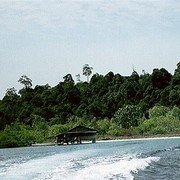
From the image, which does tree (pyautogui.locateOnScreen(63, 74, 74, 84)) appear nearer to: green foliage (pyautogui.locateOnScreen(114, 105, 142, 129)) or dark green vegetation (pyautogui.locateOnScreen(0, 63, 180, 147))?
dark green vegetation (pyautogui.locateOnScreen(0, 63, 180, 147))

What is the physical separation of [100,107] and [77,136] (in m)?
36.9

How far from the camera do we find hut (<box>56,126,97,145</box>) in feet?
307

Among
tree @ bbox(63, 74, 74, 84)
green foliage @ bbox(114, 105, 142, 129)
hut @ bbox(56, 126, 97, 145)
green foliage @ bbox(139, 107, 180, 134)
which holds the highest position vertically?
tree @ bbox(63, 74, 74, 84)

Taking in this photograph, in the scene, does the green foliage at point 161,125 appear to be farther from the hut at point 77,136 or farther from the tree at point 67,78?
the tree at point 67,78

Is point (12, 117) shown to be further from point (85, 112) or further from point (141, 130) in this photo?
point (141, 130)

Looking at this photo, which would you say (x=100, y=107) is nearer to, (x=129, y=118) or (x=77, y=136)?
(x=129, y=118)

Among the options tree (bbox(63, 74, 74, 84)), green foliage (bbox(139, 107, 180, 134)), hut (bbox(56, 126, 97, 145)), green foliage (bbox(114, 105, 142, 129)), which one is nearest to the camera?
hut (bbox(56, 126, 97, 145))

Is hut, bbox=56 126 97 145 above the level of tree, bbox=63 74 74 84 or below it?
below

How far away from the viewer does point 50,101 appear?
452ft

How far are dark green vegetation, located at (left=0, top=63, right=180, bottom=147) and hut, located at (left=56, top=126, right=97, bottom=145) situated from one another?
747 cm

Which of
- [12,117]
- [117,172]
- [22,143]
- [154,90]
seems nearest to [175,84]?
[154,90]

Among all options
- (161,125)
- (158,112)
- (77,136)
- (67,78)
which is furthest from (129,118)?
(67,78)

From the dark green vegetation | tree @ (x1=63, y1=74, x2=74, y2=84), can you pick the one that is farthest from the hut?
tree @ (x1=63, y1=74, x2=74, y2=84)

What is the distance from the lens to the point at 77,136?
96188 millimetres
